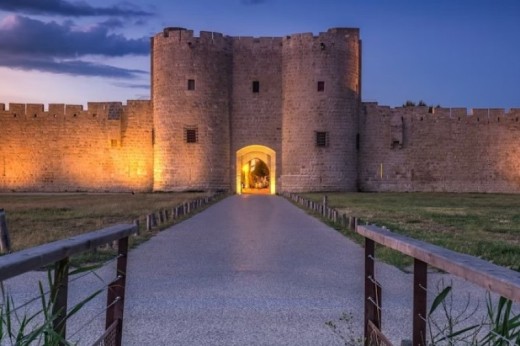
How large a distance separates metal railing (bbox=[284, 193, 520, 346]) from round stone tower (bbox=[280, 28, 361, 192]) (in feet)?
103

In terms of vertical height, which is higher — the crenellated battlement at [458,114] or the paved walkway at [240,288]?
the crenellated battlement at [458,114]

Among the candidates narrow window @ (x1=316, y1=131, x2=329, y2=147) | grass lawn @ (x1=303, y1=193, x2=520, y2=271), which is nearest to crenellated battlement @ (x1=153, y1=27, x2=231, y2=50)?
narrow window @ (x1=316, y1=131, x2=329, y2=147)

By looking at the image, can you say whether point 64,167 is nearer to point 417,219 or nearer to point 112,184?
point 112,184

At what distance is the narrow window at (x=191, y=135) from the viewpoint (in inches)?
1417

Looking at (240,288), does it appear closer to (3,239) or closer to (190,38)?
(3,239)

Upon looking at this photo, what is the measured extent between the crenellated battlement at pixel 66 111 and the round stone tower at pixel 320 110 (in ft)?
28.0

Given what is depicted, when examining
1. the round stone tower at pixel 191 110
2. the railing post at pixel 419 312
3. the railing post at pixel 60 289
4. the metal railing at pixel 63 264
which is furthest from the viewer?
the round stone tower at pixel 191 110

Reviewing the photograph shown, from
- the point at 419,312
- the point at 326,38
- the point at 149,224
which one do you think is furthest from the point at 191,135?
the point at 419,312

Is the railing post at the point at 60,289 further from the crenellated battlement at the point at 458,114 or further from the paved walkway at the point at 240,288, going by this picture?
the crenellated battlement at the point at 458,114

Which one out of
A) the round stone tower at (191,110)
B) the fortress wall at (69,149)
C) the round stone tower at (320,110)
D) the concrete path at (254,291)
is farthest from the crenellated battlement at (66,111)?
the concrete path at (254,291)

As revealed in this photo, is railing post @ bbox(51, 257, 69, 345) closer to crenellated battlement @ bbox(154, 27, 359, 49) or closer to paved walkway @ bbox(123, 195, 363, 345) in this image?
paved walkway @ bbox(123, 195, 363, 345)

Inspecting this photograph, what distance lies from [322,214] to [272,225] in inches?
136

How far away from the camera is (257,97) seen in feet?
122

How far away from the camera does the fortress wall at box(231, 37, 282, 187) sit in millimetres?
36969
